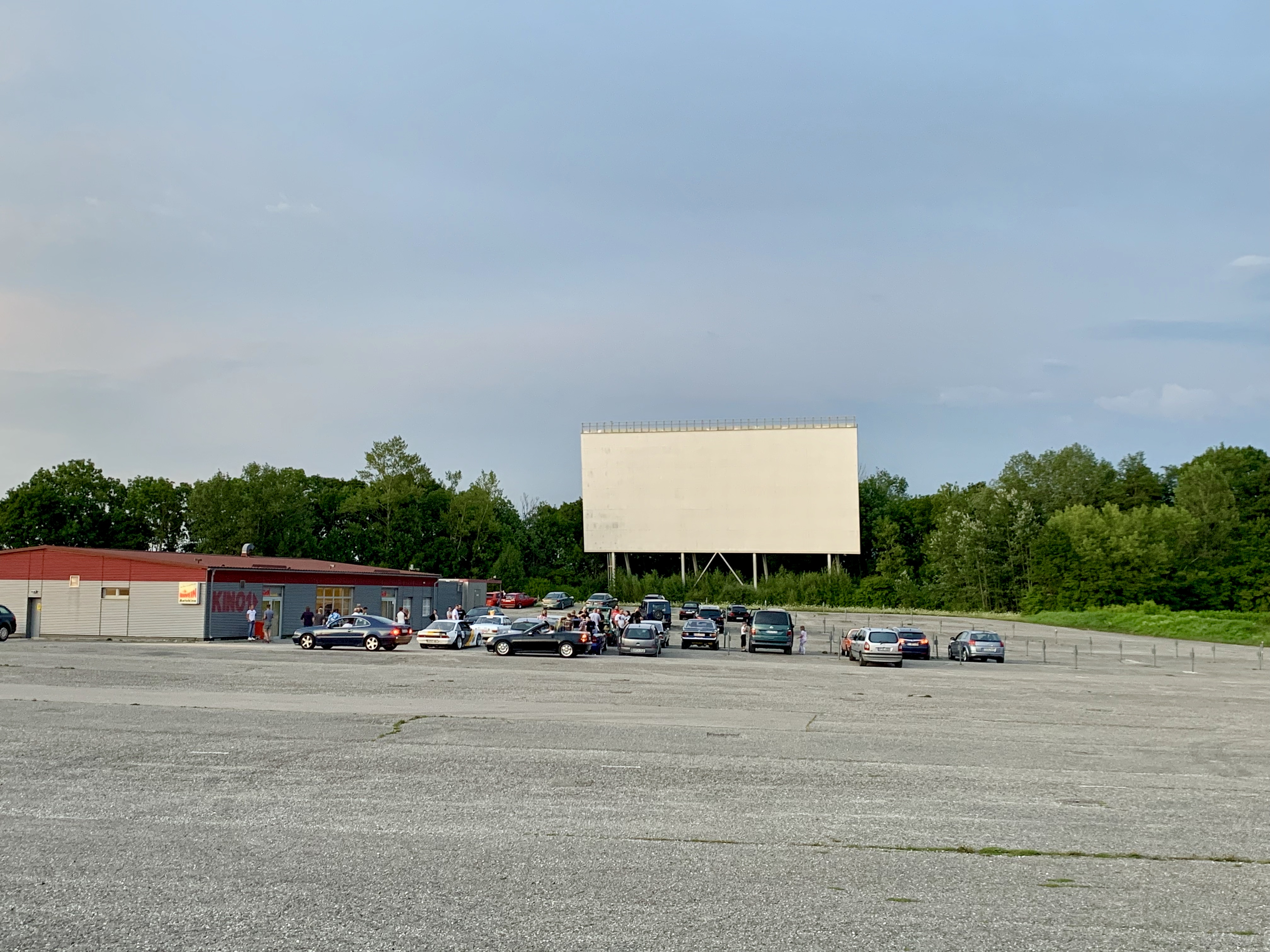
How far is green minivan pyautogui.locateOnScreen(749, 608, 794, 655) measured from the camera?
45219 mm

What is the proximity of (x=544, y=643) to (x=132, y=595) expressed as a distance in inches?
858

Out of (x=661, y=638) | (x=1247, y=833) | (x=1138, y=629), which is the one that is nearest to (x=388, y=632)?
(x=661, y=638)

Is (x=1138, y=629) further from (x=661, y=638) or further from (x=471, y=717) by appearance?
(x=471, y=717)

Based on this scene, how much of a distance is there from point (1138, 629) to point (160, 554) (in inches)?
2235

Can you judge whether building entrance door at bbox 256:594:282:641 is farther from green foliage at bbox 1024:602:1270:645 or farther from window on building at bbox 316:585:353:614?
green foliage at bbox 1024:602:1270:645

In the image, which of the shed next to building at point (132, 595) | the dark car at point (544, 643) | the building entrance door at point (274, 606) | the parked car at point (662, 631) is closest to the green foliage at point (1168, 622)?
the parked car at point (662, 631)

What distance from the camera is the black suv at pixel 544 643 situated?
128 ft

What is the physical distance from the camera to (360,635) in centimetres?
4144

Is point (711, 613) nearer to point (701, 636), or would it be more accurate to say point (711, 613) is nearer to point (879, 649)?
point (701, 636)

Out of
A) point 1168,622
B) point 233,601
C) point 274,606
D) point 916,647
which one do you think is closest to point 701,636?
point 916,647

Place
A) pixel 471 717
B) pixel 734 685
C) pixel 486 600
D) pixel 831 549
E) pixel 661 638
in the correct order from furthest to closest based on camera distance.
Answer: pixel 831 549
pixel 486 600
pixel 661 638
pixel 734 685
pixel 471 717

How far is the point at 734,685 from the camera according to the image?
28109 millimetres

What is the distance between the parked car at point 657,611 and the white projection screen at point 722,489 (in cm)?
2262

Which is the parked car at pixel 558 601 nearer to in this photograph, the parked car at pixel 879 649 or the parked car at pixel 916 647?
the parked car at pixel 916 647
